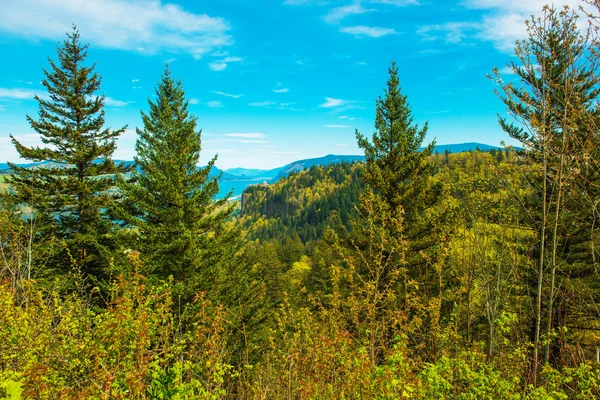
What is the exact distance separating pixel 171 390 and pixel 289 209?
482 feet

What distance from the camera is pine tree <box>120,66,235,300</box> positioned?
11734mm

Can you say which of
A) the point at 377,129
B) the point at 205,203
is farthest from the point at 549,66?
the point at 205,203

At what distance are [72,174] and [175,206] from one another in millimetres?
5175

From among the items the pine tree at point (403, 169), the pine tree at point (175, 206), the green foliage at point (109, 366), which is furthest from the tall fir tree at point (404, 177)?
the green foliage at point (109, 366)

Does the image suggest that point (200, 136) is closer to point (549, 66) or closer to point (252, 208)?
point (549, 66)

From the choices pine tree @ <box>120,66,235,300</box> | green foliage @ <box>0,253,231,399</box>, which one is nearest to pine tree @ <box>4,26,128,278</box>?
pine tree @ <box>120,66,235,300</box>

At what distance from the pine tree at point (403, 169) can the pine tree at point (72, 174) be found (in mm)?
10950

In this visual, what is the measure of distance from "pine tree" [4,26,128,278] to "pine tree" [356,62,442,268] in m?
11.0

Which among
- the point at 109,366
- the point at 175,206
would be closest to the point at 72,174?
the point at 175,206

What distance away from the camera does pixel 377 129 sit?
11766 millimetres

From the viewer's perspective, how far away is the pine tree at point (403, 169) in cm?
1104

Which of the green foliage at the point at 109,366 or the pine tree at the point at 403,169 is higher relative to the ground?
the pine tree at the point at 403,169

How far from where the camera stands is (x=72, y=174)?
13.3 meters

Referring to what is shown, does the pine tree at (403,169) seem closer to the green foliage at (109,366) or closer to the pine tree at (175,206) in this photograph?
the pine tree at (175,206)
